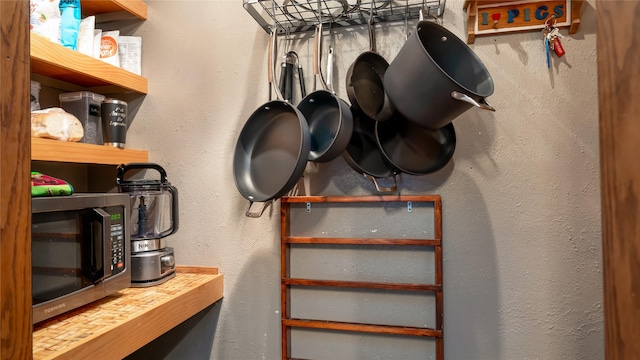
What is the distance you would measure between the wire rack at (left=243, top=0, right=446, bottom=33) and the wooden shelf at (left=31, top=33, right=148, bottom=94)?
1.63 feet

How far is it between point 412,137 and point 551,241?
509 millimetres

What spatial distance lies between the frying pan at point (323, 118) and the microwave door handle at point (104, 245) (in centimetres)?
58

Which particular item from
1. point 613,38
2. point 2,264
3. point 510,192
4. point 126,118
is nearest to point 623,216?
point 613,38

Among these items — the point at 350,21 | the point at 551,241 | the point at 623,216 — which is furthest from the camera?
the point at 350,21

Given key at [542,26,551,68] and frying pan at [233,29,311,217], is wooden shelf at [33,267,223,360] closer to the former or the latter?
frying pan at [233,29,311,217]

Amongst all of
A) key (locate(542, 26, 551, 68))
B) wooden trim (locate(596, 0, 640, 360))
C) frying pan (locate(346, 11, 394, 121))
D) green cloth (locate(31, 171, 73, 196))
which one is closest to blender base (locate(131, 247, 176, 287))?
green cloth (locate(31, 171, 73, 196))

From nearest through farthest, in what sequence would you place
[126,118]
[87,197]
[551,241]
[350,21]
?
[87,197]
[551,241]
[350,21]
[126,118]

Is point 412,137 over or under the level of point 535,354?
over

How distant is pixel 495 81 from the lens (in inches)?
45.6

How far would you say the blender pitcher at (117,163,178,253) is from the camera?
1.22m

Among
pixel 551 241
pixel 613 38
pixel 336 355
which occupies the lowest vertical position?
pixel 336 355

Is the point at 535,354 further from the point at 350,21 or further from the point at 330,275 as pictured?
the point at 350,21

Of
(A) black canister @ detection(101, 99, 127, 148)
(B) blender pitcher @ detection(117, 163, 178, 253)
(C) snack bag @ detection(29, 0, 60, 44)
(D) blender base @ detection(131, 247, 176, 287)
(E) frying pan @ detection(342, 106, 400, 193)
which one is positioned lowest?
(D) blender base @ detection(131, 247, 176, 287)

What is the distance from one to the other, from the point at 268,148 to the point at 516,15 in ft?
2.79
